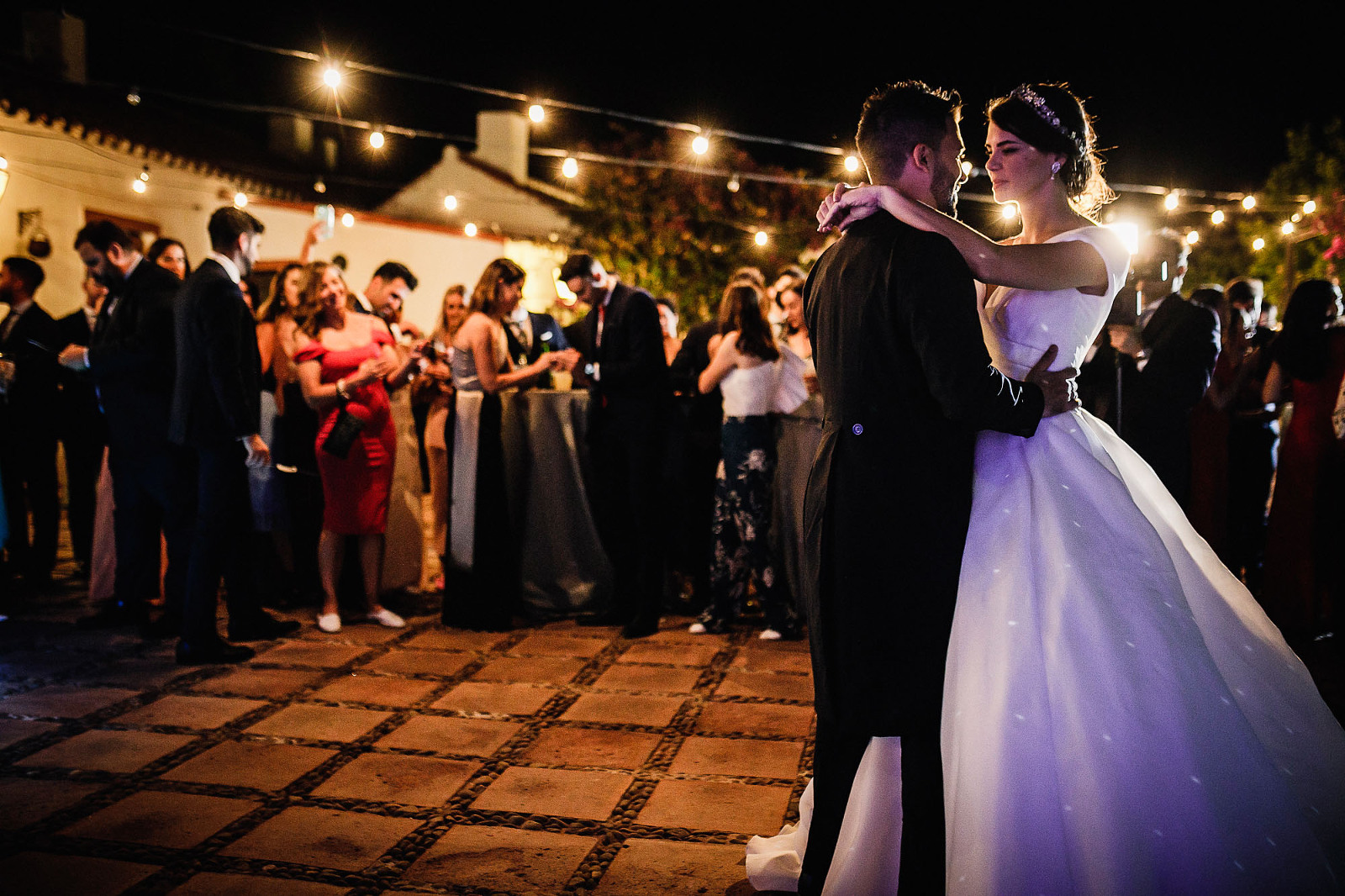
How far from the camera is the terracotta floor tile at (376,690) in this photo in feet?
13.8

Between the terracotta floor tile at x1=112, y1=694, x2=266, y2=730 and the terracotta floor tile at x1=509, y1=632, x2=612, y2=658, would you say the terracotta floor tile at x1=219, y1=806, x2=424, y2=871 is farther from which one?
the terracotta floor tile at x1=509, y1=632, x2=612, y2=658

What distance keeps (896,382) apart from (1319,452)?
452 centimetres

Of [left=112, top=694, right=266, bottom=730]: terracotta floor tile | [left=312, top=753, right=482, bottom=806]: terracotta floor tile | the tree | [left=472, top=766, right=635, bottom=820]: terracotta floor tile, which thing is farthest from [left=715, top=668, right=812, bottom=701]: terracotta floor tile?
the tree

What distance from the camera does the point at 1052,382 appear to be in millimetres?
2273

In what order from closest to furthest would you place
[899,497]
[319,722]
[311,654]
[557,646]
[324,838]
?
[899,497], [324,838], [319,722], [311,654], [557,646]

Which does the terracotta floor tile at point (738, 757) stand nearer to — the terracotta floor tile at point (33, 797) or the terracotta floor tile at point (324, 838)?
the terracotta floor tile at point (324, 838)

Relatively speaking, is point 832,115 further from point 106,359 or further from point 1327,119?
point 1327,119

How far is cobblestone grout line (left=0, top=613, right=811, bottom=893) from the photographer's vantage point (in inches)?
105

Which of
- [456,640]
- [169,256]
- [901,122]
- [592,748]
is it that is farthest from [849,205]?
[169,256]

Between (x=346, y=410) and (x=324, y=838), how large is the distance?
9.60 ft

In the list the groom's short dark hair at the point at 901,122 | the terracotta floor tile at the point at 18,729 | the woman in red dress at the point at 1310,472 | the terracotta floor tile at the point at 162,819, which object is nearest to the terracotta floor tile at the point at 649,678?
the terracotta floor tile at the point at 162,819

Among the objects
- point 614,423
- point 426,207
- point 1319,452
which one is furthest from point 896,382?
point 426,207

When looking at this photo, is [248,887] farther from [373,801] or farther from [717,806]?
[717,806]

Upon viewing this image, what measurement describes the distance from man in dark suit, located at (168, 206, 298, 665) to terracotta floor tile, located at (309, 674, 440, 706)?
729 mm
